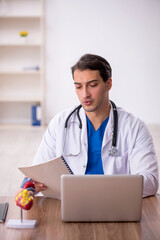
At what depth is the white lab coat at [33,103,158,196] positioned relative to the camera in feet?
5.58

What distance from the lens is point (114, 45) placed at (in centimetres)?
617

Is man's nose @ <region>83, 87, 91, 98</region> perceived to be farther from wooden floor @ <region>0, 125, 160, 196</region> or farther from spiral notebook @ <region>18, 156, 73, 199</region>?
wooden floor @ <region>0, 125, 160, 196</region>

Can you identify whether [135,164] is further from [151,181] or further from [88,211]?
[88,211]

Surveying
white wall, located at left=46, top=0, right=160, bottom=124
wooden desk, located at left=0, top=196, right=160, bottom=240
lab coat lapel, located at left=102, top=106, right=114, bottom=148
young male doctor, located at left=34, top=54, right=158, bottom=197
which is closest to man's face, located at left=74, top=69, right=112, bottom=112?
young male doctor, located at left=34, top=54, right=158, bottom=197

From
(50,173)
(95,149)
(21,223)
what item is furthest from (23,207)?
(95,149)

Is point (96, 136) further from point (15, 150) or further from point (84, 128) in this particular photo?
point (15, 150)

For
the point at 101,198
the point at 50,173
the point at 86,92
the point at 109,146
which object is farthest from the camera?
the point at 109,146

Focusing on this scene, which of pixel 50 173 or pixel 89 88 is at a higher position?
pixel 89 88

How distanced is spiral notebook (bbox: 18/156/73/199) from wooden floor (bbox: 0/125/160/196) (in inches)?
66.8

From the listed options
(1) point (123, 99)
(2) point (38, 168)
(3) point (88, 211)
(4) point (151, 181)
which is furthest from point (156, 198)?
(1) point (123, 99)

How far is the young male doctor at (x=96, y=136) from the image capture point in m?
1.71

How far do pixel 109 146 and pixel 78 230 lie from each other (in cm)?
64

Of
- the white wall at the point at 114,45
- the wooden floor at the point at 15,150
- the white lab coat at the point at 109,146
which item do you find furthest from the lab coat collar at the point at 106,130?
the white wall at the point at 114,45

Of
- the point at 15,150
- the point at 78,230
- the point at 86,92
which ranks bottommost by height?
the point at 15,150
